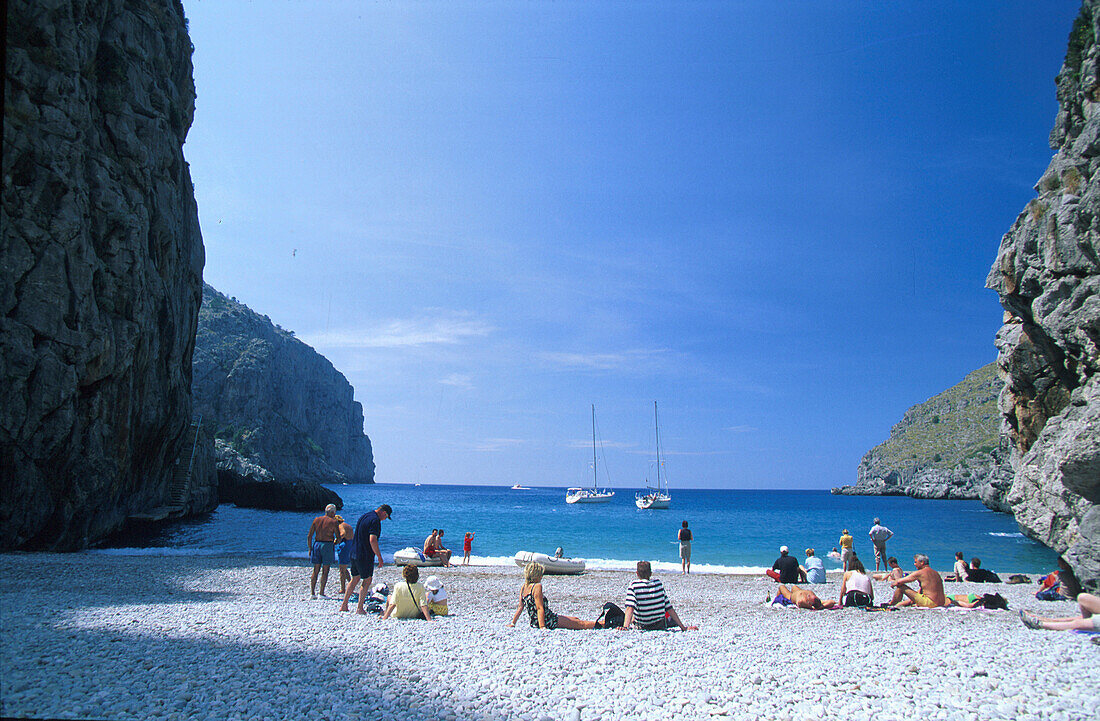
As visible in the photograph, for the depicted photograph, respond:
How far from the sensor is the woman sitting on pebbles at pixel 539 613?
8.95 metres

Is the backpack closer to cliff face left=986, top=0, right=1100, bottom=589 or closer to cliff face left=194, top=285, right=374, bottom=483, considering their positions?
cliff face left=986, top=0, right=1100, bottom=589

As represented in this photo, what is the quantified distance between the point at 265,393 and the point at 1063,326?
98.0m

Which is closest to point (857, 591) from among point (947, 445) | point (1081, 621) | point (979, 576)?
point (1081, 621)

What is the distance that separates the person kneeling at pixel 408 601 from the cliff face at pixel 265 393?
70353 millimetres

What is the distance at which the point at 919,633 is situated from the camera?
861 centimetres

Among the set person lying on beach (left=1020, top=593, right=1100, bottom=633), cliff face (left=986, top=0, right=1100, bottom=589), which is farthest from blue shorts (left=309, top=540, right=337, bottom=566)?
cliff face (left=986, top=0, right=1100, bottom=589)

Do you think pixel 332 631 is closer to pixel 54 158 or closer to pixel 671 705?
pixel 671 705

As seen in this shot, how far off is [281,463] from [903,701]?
100831mm

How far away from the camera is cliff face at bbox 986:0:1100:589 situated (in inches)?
506

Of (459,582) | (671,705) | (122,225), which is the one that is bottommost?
(459,582)

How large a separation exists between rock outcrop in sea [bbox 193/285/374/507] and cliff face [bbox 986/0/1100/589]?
56682mm

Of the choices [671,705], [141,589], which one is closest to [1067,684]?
[671,705]

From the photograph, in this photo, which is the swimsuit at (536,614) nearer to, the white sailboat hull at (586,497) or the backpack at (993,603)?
the backpack at (993,603)

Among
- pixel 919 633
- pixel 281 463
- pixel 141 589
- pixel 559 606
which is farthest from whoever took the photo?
pixel 281 463
